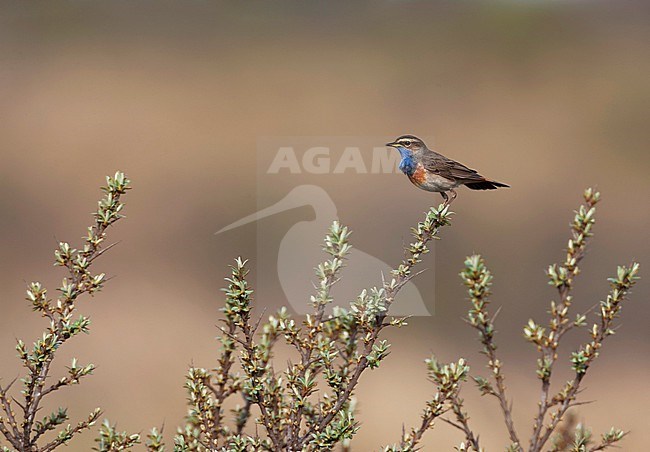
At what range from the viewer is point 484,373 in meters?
9.69

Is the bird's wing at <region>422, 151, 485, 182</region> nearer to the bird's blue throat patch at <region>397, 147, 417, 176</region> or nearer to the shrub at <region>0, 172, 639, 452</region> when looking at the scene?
the bird's blue throat patch at <region>397, 147, 417, 176</region>

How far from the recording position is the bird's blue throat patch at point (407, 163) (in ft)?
14.9

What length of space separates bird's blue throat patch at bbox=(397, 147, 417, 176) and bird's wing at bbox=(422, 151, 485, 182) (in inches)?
4.3

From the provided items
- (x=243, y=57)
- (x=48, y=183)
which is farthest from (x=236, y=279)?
(x=243, y=57)

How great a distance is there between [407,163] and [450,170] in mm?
347

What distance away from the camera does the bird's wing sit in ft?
14.2

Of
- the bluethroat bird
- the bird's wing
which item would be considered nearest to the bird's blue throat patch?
the bluethroat bird

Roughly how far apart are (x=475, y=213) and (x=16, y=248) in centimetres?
803

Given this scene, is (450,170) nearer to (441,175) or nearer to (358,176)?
(441,175)

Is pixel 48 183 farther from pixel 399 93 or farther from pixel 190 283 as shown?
pixel 399 93

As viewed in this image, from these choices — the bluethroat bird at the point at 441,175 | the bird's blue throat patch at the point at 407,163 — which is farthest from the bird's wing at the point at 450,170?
the bird's blue throat patch at the point at 407,163

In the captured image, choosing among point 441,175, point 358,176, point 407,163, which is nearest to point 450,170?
Result: point 441,175

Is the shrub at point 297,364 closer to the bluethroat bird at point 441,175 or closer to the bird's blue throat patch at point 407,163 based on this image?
the bluethroat bird at point 441,175

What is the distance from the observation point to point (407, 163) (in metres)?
4.65
